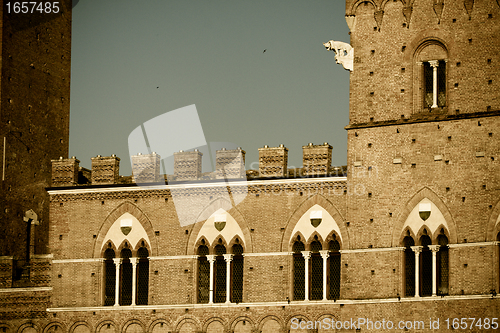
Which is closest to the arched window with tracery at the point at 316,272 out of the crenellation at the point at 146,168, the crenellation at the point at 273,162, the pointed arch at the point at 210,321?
the crenellation at the point at 273,162

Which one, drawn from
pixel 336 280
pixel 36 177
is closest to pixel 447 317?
pixel 336 280

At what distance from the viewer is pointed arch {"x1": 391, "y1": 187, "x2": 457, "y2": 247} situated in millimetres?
26016

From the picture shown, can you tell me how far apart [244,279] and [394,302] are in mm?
4477

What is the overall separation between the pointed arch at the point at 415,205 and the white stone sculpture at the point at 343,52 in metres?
4.03

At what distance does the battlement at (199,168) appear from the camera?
28594 millimetres

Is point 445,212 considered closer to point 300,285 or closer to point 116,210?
point 300,285

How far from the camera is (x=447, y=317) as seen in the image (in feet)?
84.0

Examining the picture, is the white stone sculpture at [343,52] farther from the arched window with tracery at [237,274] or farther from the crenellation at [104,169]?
the crenellation at [104,169]

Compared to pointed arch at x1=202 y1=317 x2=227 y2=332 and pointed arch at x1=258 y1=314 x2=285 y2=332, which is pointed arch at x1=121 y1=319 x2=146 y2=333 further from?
pointed arch at x1=258 y1=314 x2=285 y2=332

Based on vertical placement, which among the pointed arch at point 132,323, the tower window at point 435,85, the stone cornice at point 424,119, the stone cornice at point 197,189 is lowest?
the pointed arch at point 132,323

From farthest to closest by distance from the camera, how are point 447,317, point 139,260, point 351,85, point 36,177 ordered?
1. point 36,177
2. point 139,260
3. point 351,85
4. point 447,317

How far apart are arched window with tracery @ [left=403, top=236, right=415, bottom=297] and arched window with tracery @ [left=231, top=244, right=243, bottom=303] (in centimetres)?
482

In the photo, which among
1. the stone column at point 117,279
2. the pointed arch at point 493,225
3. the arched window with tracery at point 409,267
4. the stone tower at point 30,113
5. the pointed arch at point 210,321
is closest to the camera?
the pointed arch at point 493,225

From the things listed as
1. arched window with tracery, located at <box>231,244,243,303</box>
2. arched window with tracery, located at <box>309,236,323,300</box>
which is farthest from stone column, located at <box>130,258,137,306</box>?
arched window with tracery, located at <box>309,236,323,300</box>
